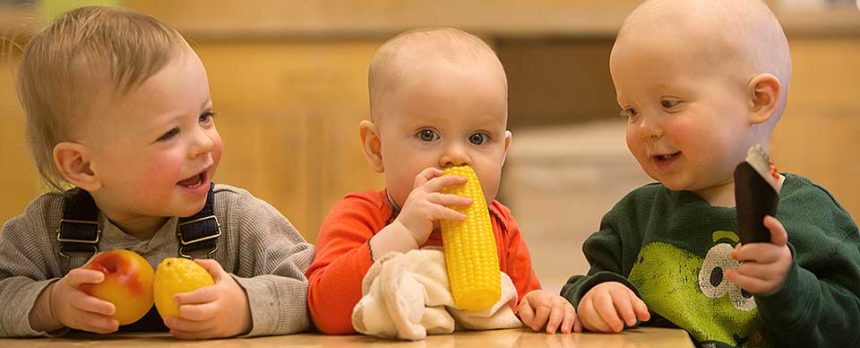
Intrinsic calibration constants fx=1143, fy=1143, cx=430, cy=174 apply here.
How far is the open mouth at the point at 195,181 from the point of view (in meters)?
1.35

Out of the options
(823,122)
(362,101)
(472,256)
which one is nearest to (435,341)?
(472,256)

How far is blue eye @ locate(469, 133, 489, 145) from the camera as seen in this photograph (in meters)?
1.34

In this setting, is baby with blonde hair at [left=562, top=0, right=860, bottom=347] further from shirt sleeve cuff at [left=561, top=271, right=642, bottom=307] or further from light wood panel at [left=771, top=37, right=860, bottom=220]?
light wood panel at [left=771, top=37, right=860, bottom=220]

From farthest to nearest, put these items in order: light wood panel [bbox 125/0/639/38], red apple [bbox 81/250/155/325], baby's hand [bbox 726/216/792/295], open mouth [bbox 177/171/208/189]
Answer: light wood panel [bbox 125/0/639/38], open mouth [bbox 177/171/208/189], red apple [bbox 81/250/155/325], baby's hand [bbox 726/216/792/295]

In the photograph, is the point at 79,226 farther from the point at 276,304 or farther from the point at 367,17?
the point at 367,17

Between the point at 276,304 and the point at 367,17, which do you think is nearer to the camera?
the point at 276,304

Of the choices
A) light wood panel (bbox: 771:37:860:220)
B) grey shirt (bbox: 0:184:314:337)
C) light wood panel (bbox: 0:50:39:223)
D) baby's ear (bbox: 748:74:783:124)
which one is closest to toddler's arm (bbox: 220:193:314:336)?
grey shirt (bbox: 0:184:314:337)

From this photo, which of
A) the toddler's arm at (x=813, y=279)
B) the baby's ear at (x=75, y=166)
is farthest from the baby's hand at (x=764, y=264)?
the baby's ear at (x=75, y=166)

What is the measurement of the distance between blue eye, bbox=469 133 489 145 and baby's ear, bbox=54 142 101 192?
1.45 ft

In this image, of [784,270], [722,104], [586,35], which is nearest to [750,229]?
[784,270]

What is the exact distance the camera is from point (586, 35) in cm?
318

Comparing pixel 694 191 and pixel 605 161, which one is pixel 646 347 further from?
pixel 605 161

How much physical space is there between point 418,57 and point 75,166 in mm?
424

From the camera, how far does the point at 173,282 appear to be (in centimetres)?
122
